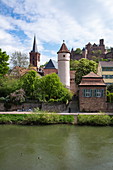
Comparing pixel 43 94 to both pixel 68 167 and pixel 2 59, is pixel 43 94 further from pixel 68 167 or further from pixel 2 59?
pixel 68 167

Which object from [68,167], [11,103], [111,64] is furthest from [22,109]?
[111,64]

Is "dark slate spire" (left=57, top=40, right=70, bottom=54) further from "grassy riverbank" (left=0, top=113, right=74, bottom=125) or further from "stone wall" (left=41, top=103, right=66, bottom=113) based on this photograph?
"grassy riverbank" (left=0, top=113, right=74, bottom=125)

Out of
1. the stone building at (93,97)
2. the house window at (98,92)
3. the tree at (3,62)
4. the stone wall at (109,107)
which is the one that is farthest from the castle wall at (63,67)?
the stone wall at (109,107)

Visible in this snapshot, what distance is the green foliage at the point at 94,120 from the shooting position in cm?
1973

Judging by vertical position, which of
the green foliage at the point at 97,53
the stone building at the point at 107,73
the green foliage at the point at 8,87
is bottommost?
the green foliage at the point at 8,87

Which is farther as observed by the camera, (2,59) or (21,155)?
(2,59)

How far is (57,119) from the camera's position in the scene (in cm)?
2042

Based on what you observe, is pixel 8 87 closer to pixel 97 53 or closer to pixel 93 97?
pixel 93 97

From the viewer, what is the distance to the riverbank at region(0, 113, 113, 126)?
19.9m

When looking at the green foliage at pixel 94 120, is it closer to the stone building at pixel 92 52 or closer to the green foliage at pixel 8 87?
the green foliage at pixel 8 87

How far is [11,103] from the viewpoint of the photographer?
2650 centimetres

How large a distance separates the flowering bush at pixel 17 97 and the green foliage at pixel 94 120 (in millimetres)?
10142

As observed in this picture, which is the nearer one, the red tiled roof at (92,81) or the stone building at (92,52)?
the red tiled roof at (92,81)

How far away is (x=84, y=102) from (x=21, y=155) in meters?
14.3
